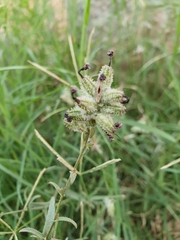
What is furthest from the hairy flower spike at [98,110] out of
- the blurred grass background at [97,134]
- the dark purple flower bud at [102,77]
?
the blurred grass background at [97,134]

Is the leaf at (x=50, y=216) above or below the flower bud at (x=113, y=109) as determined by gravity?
below

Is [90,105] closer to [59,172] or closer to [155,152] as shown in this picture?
[59,172]

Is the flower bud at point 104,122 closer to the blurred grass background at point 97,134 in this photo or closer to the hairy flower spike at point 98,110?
the hairy flower spike at point 98,110

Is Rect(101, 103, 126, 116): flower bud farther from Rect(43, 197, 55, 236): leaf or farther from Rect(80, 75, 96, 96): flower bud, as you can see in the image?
Rect(43, 197, 55, 236): leaf

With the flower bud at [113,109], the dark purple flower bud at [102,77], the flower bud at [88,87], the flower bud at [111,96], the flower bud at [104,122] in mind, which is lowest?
the flower bud at [104,122]

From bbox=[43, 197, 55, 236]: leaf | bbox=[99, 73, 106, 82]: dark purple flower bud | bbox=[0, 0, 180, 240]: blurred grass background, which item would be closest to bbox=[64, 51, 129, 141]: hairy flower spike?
bbox=[99, 73, 106, 82]: dark purple flower bud

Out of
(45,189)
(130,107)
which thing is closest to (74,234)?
(45,189)

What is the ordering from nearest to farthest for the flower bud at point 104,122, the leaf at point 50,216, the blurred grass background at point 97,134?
the flower bud at point 104,122 → the leaf at point 50,216 → the blurred grass background at point 97,134

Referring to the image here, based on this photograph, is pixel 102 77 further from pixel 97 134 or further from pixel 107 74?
pixel 97 134

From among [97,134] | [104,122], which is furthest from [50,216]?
[97,134]
